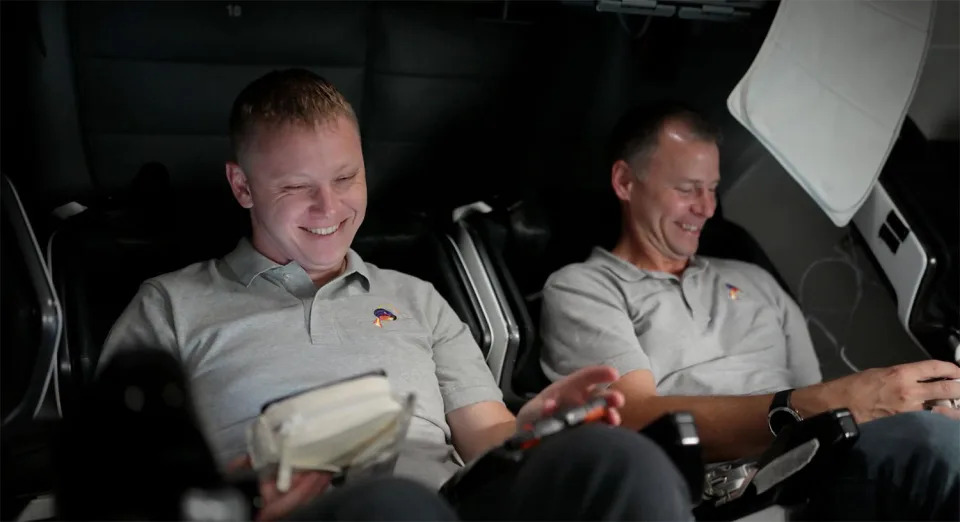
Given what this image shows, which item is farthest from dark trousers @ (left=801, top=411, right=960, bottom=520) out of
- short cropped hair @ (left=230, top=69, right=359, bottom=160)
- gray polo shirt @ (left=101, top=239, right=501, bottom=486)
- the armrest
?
short cropped hair @ (left=230, top=69, right=359, bottom=160)

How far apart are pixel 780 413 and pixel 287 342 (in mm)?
764

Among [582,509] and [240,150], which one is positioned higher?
[240,150]

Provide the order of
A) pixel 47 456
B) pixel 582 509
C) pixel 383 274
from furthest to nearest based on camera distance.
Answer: pixel 383 274 → pixel 47 456 → pixel 582 509

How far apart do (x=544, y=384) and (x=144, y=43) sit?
3.13 feet

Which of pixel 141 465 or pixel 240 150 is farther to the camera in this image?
pixel 240 150

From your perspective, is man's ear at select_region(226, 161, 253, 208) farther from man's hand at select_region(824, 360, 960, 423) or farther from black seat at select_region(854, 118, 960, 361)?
black seat at select_region(854, 118, 960, 361)

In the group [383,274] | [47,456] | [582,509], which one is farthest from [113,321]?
[582,509]

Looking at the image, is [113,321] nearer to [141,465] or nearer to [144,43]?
[144,43]

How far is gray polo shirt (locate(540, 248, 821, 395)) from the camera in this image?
5.93 ft

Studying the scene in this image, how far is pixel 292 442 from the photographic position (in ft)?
3.65

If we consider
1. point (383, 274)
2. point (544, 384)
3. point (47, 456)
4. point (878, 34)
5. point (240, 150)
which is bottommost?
point (544, 384)

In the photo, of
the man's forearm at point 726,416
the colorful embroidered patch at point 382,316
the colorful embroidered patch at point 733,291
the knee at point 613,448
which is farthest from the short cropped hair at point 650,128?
the knee at point 613,448

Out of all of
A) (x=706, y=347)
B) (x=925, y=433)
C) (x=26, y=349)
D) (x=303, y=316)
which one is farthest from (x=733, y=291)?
(x=26, y=349)

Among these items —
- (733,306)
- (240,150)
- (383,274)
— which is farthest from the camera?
(733,306)
